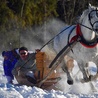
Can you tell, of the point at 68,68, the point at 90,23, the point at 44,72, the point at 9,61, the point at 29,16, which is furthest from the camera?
the point at 29,16

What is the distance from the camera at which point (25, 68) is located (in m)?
8.76

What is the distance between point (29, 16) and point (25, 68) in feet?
44.0

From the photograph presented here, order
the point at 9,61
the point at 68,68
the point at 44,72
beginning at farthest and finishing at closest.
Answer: the point at 9,61 < the point at 68,68 < the point at 44,72

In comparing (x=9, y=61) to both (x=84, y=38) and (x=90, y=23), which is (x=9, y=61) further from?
(x=90, y=23)

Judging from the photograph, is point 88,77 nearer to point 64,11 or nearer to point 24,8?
point 24,8

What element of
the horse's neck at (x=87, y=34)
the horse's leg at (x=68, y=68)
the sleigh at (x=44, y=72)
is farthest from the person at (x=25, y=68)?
the horse's neck at (x=87, y=34)

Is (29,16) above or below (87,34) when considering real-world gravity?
above

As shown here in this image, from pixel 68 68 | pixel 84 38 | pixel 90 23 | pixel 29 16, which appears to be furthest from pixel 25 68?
pixel 29 16

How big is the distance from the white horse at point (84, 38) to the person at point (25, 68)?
29.0 inches

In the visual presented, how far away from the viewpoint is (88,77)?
8328mm

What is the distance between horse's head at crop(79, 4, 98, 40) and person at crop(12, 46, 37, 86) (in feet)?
4.76

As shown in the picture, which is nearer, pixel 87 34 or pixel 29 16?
pixel 87 34

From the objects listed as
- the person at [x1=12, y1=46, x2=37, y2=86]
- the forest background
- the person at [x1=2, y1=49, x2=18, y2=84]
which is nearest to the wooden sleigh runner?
the person at [x1=12, y1=46, x2=37, y2=86]

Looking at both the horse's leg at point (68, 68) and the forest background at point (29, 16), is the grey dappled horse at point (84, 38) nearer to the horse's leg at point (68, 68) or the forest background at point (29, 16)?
the horse's leg at point (68, 68)
